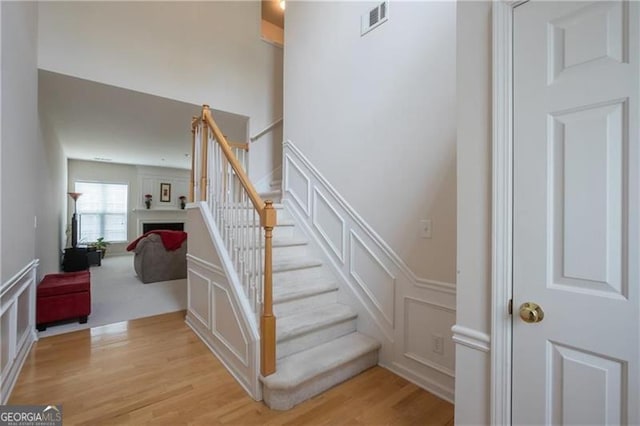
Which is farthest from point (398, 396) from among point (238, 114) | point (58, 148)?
point (58, 148)

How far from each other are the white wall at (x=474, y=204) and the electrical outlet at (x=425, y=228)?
88cm

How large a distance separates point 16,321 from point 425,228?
3.03 meters

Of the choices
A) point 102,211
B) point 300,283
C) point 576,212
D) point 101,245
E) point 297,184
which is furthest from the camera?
point 102,211

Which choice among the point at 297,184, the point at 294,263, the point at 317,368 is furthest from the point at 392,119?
the point at 317,368

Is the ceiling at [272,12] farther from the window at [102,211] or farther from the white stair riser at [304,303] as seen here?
the window at [102,211]

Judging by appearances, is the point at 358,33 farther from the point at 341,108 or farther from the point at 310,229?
the point at 310,229

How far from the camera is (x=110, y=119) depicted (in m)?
4.41

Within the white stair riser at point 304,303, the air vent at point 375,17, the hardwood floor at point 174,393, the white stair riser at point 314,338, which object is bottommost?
the hardwood floor at point 174,393

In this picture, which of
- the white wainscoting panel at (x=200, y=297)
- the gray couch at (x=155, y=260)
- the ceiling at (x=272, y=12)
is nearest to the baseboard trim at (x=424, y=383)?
the white wainscoting panel at (x=200, y=297)

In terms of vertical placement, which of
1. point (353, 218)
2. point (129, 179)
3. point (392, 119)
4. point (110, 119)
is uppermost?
point (110, 119)

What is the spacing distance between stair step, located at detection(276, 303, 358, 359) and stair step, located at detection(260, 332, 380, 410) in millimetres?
51

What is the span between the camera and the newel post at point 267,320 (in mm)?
1828

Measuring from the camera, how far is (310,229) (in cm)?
304

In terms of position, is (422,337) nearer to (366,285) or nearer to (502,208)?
(366,285)
